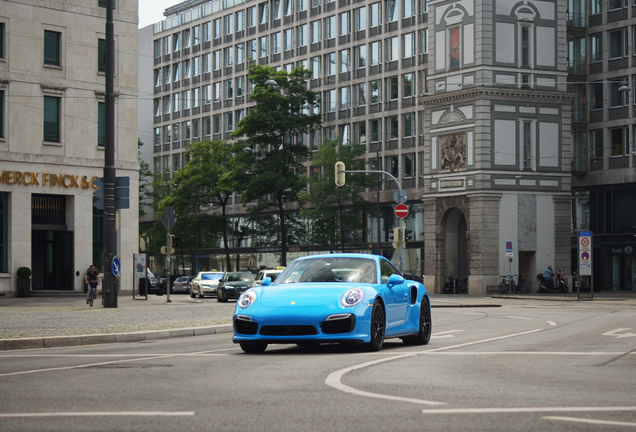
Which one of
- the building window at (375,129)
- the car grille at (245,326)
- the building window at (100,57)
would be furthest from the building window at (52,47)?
the building window at (375,129)

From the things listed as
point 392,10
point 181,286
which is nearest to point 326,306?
point 181,286

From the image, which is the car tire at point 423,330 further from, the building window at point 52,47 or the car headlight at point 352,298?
the building window at point 52,47

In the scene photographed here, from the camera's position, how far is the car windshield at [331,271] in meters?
13.1

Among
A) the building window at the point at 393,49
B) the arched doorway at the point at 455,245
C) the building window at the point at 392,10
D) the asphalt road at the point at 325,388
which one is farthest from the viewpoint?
the building window at the point at 392,10

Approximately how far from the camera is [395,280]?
13.3m

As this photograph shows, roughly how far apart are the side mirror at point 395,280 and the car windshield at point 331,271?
21 cm

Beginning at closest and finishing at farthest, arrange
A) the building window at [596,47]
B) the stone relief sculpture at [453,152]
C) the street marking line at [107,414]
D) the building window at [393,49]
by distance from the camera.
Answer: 1. the street marking line at [107,414]
2. the stone relief sculpture at [453,152]
3. the building window at [596,47]
4. the building window at [393,49]

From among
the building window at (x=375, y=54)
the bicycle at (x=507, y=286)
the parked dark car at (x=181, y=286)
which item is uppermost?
the building window at (x=375, y=54)

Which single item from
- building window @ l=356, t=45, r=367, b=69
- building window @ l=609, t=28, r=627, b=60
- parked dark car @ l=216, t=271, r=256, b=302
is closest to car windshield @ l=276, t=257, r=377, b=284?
parked dark car @ l=216, t=271, r=256, b=302

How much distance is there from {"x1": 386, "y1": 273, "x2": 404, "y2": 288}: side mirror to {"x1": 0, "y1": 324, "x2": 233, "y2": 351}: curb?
18.5ft

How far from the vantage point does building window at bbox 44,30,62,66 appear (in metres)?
41.6

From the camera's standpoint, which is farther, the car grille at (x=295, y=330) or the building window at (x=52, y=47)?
the building window at (x=52, y=47)

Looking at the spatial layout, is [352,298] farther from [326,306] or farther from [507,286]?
[507,286]

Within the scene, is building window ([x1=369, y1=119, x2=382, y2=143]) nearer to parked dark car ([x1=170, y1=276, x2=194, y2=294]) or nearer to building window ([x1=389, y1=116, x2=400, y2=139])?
building window ([x1=389, y1=116, x2=400, y2=139])
